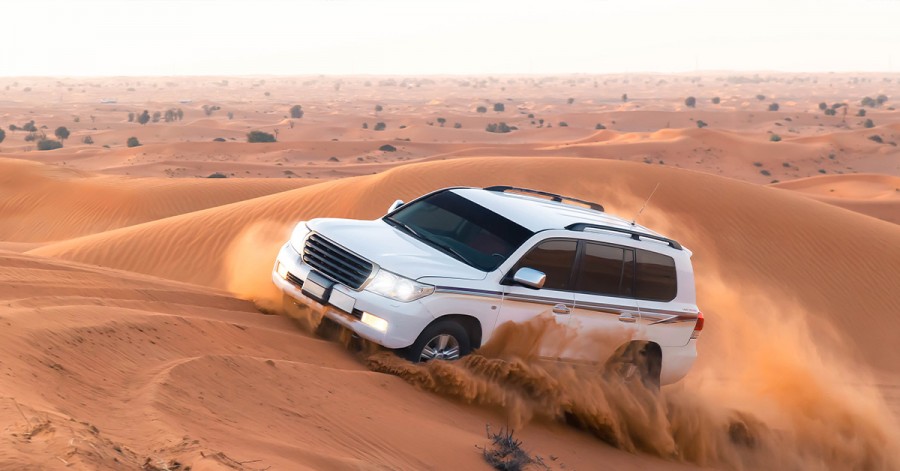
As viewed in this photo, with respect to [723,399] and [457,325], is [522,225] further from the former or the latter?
[723,399]

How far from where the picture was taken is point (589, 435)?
8414mm

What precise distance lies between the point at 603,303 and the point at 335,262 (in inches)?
100.0

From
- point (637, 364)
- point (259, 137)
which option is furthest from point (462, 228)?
point (259, 137)

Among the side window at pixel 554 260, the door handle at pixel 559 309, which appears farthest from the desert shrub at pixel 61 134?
the door handle at pixel 559 309

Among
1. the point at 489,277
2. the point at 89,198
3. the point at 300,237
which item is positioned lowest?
the point at 89,198

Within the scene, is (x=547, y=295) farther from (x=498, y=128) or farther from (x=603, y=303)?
(x=498, y=128)

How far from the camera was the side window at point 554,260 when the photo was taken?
8.55 metres

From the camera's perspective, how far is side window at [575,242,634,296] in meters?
8.79

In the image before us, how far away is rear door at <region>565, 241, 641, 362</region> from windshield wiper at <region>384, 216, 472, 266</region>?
1.14 metres

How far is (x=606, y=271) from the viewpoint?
8906 mm

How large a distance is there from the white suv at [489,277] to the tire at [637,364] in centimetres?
1

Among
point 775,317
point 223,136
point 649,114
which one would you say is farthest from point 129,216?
point 649,114

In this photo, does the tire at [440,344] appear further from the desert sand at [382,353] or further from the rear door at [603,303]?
the rear door at [603,303]

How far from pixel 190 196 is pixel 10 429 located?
24287 mm
